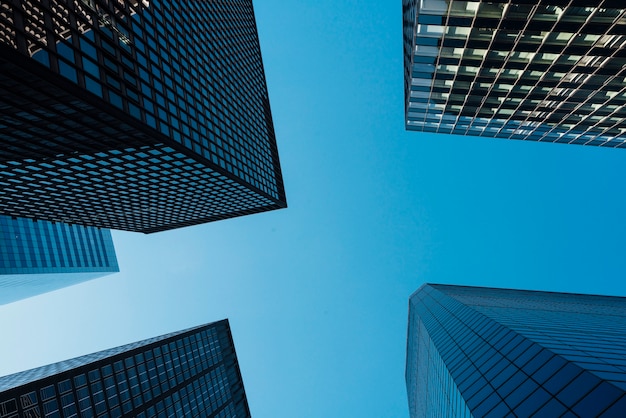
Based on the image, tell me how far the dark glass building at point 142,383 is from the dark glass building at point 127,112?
2476 centimetres

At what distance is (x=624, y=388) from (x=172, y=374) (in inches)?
2869

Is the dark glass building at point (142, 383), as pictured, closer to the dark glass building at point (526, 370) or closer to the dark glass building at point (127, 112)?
the dark glass building at point (127, 112)

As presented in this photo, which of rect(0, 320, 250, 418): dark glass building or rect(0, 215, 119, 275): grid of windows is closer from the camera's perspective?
rect(0, 320, 250, 418): dark glass building

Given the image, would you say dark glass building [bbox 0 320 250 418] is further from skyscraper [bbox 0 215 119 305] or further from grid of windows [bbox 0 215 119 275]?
grid of windows [bbox 0 215 119 275]

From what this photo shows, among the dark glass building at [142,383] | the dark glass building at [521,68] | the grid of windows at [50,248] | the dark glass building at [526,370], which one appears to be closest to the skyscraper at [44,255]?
the grid of windows at [50,248]

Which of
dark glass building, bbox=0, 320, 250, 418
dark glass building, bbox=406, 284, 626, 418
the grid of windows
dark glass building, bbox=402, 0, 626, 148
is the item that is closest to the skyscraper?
the grid of windows

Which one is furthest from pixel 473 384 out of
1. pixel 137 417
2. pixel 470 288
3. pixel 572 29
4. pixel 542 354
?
pixel 470 288

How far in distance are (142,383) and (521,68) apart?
70.9m

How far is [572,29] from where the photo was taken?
36.8 m

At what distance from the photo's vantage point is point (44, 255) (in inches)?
3629

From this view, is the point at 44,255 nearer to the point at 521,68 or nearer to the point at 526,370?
the point at 526,370

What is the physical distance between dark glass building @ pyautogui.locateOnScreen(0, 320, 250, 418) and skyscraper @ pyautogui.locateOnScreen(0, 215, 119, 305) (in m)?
30.3

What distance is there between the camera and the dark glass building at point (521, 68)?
3600 cm

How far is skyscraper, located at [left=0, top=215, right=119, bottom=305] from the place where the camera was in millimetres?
82812
